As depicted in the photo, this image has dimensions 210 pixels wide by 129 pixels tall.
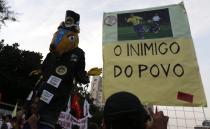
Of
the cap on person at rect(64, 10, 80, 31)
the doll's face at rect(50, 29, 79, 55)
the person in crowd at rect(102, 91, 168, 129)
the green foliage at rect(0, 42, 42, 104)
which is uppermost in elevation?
the green foliage at rect(0, 42, 42, 104)

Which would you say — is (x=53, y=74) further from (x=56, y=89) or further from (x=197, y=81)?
(x=197, y=81)

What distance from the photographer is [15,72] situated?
135 feet

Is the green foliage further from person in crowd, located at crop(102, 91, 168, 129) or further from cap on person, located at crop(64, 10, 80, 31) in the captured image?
person in crowd, located at crop(102, 91, 168, 129)

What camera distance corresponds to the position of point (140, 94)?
5875 mm

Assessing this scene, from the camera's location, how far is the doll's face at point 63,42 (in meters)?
4.54

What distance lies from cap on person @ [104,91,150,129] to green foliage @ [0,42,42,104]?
120 ft

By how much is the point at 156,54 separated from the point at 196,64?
24.9 inches

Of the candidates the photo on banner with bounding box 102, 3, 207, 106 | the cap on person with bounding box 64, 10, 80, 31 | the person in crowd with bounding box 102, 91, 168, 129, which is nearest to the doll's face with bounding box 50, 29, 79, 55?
the cap on person with bounding box 64, 10, 80, 31

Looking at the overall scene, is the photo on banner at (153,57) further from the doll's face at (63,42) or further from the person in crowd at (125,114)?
the person in crowd at (125,114)

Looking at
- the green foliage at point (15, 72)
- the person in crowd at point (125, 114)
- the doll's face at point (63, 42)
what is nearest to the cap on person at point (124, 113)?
the person in crowd at point (125, 114)

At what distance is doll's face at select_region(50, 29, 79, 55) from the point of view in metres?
4.54

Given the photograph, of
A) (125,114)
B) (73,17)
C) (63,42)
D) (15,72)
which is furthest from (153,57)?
(15,72)

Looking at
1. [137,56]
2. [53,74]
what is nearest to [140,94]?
[137,56]

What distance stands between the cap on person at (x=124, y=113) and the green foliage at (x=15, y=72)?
3660 cm
